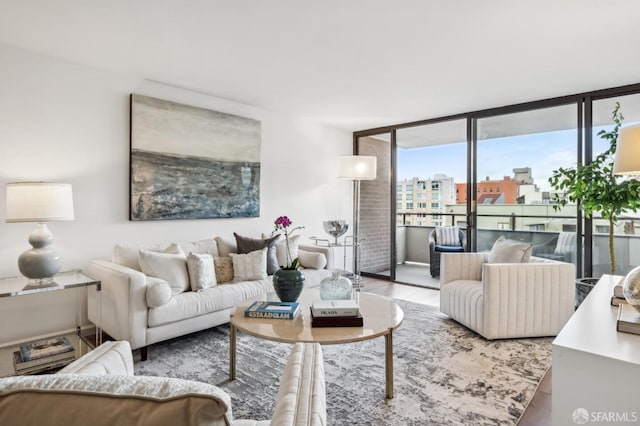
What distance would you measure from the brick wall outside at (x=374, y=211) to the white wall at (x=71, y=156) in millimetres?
2491

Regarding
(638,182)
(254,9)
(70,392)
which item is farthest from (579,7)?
(70,392)

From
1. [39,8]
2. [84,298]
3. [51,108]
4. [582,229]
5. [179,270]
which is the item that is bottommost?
[84,298]

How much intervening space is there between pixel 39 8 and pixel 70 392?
2.55m

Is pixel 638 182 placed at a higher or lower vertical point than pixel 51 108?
lower

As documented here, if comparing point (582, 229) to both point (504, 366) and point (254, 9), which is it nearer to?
point (504, 366)

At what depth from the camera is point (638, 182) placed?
302cm

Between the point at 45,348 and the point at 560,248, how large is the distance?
15.9 feet

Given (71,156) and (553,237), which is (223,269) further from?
(553,237)

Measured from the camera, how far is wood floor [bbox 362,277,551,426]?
6.23 feet

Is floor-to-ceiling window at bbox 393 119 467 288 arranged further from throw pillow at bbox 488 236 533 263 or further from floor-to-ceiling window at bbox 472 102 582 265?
throw pillow at bbox 488 236 533 263

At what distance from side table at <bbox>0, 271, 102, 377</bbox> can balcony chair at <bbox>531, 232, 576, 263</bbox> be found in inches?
174

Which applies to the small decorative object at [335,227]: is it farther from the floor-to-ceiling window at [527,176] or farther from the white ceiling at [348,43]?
the floor-to-ceiling window at [527,176]

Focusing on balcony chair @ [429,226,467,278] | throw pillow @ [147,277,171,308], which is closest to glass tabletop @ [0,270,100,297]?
throw pillow @ [147,277,171,308]

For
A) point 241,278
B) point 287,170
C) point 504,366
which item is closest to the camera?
point 504,366
